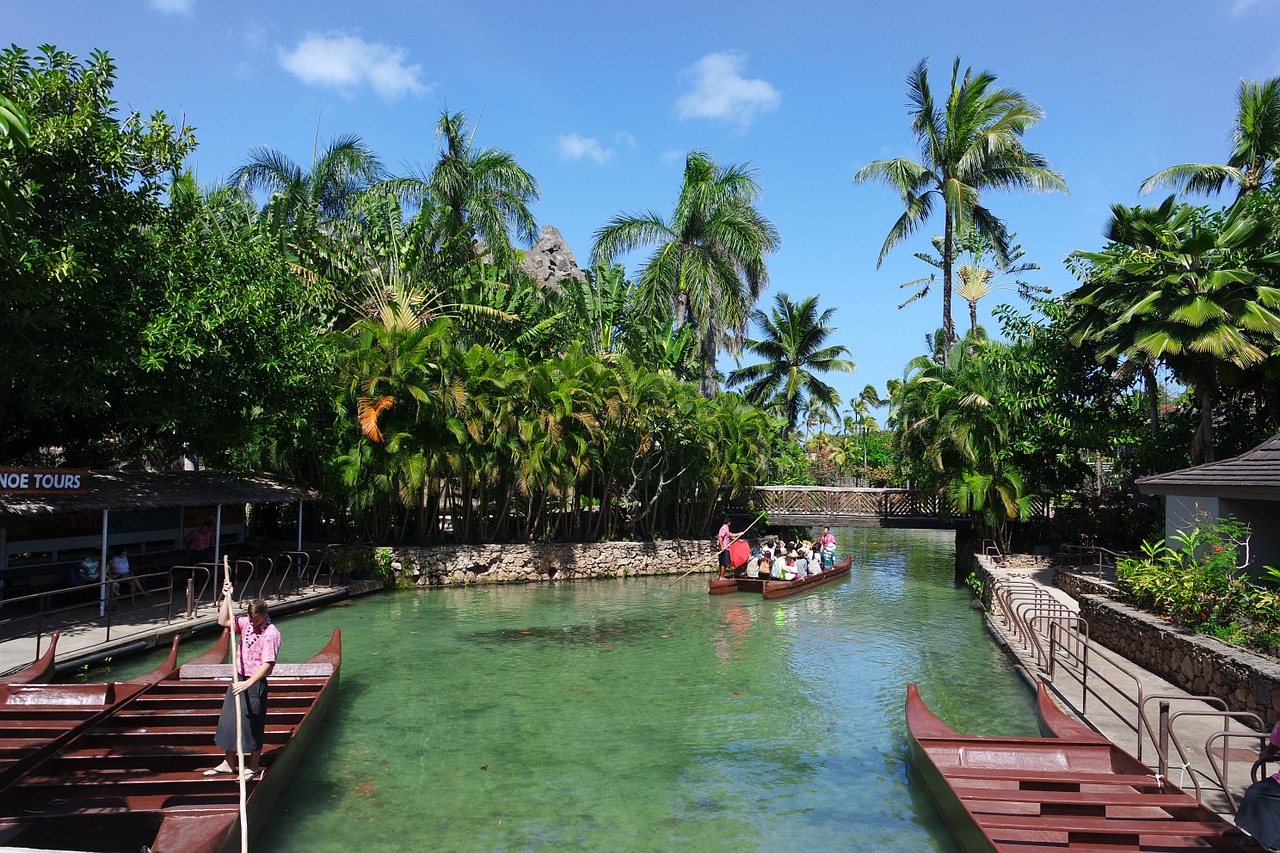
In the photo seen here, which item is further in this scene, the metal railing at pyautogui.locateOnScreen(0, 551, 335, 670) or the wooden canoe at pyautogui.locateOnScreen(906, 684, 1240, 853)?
the metal railing at pyautogui.locateOnScreen(0, 551, 335, 670)

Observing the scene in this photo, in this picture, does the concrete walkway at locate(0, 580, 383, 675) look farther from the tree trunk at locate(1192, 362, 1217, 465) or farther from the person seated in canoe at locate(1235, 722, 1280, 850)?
the tree trunk at locate(1192, 362, 1217, 465)

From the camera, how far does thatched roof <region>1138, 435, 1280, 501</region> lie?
12258mm

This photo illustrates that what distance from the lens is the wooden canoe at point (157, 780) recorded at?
688 cm

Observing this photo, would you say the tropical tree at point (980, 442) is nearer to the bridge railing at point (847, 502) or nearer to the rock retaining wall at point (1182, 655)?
the bridge railing at point (847, 502)

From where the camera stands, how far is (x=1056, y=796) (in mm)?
7605

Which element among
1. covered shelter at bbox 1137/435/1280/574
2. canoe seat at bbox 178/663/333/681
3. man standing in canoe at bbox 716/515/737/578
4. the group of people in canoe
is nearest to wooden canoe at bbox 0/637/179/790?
canoe seat at bbox 178/663/333/681

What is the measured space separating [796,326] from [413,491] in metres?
27.3

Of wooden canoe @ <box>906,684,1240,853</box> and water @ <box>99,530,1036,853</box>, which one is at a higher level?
wooden canoe @ <box>906,684,1240,853</box>

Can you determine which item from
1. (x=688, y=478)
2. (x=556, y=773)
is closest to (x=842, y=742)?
(x=556, y=773)

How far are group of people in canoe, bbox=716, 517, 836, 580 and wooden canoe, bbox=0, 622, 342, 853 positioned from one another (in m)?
15.3

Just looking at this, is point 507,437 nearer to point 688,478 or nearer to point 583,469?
point 583,469

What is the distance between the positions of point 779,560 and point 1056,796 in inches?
644

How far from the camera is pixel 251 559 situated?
21953 mm

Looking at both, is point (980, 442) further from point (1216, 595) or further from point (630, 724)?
point (630, 724)
